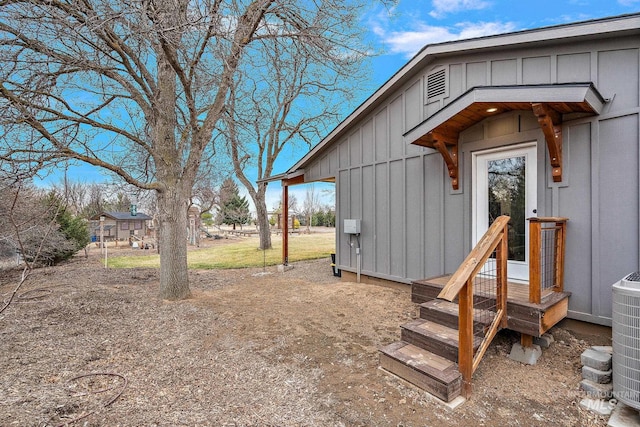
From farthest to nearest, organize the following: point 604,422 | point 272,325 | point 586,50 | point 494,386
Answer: point 272,325 < point 586,50 < point 494,386 < point 604,422

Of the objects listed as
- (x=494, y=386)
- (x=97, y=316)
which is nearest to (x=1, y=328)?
(x=97, y=316)

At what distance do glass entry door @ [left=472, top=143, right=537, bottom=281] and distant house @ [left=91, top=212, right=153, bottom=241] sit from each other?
22671mm

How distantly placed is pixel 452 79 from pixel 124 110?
22.1 feet

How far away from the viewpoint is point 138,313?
15.6ft

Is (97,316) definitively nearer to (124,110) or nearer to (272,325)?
(272,325)

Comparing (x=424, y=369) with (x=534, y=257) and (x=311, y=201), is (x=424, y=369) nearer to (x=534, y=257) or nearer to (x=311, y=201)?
(x=534, y=257)

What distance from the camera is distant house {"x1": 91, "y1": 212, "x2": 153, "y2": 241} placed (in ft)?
70.3

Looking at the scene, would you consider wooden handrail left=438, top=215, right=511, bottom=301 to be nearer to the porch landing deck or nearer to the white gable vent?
the porch landing deck

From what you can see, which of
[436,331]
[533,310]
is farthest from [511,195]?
[436,331]

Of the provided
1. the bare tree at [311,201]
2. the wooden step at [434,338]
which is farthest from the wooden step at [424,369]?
the bare tree at [311,201]

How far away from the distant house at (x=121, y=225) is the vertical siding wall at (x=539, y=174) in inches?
813

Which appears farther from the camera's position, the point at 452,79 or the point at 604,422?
the point at 452,79

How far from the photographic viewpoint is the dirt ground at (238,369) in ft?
7.77

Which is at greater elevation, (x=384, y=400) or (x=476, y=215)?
(x=476, y=215)
